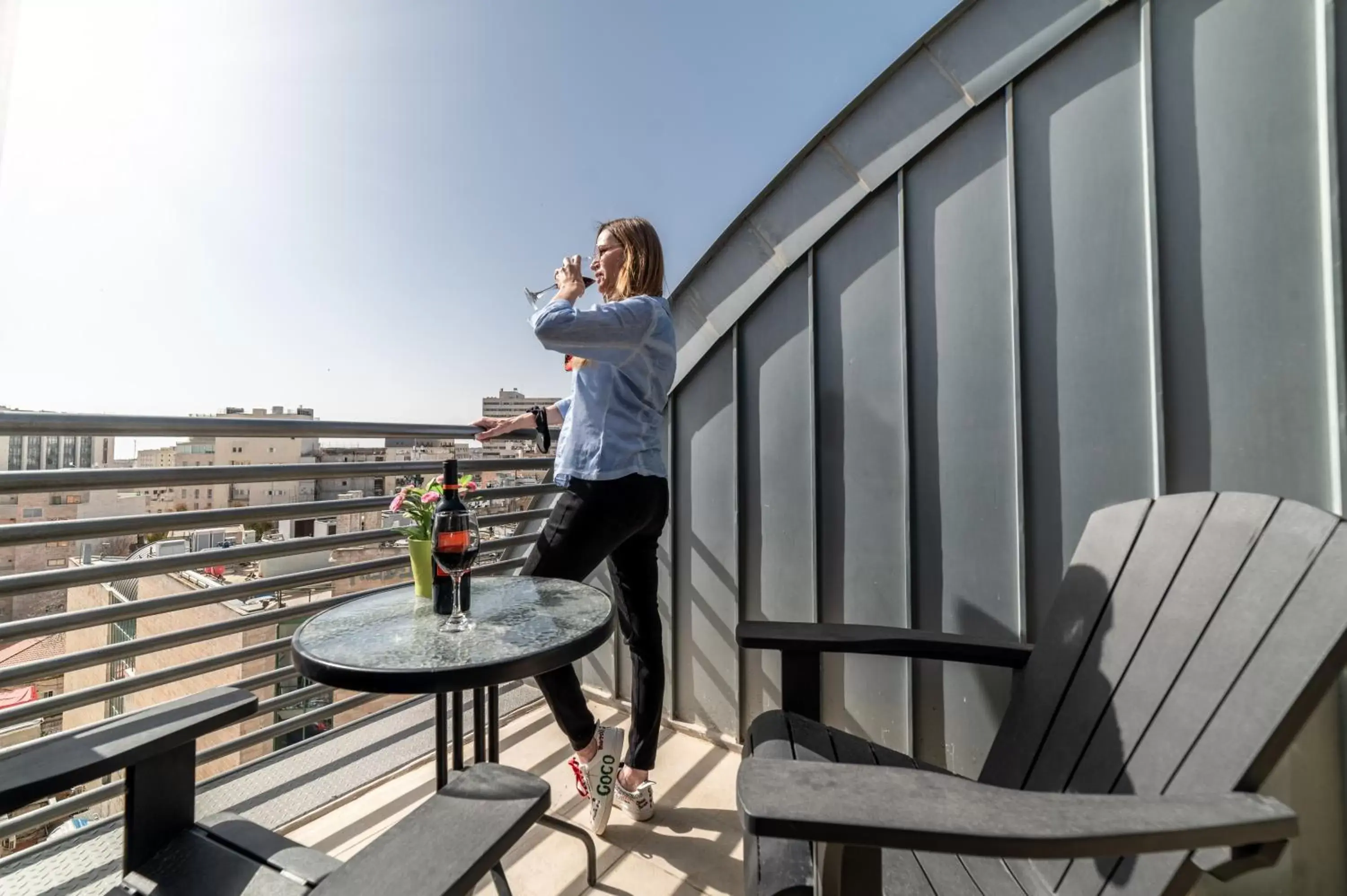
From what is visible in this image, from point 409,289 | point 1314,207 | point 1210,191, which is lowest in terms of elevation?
point 1314,207

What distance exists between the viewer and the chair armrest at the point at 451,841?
1.64ft

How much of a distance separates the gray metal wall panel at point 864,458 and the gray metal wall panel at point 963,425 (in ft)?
0.18

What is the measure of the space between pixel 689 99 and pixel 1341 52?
2.66 meters

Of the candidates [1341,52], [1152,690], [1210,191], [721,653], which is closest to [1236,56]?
[1341,52]

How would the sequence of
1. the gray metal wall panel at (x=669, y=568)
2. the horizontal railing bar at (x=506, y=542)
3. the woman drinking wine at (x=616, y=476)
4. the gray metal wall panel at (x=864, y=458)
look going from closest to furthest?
the woman drinking wine at (x=616, y=476)
the gray metal wall panel at (x=864, y=458)
the gray metal wall panel at (x=669, y=568)
the horizontal railing bar at (x=506, y=542)

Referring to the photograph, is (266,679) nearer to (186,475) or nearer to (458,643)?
(186,475)

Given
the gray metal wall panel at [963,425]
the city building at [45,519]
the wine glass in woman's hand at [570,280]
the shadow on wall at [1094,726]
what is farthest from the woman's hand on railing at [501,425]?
the shadow on wall at [1094,726]

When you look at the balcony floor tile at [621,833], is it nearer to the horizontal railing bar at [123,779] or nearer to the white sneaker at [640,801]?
the white sneaker at [640,801]

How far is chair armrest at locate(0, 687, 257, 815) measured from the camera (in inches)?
29.0

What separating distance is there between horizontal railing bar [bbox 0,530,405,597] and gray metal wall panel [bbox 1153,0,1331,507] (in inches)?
86.6

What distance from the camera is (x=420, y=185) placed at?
4.39 metres

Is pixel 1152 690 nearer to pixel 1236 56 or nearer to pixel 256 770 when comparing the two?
pixel 1236 56

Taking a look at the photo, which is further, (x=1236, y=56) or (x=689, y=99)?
(x=689, y=99)

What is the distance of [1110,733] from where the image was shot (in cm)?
100
